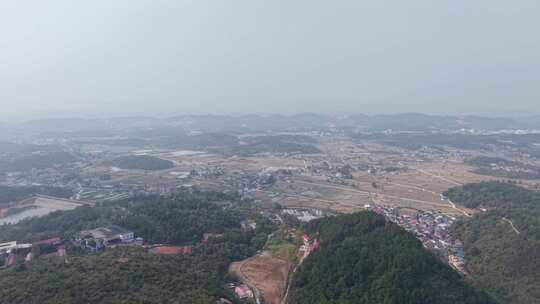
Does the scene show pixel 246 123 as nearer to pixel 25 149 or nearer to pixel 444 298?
pixel 25 149

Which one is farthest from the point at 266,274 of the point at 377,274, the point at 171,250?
the point at 171,250

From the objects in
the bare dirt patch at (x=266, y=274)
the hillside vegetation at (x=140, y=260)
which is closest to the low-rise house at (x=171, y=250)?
the hillside vegetation at (x=140, y=260)

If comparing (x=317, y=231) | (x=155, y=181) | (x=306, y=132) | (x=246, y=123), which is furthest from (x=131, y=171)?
(x=246, y=123)

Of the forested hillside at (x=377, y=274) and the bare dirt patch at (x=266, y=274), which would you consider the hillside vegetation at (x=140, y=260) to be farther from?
the forested hillside at (x=377, y=274)

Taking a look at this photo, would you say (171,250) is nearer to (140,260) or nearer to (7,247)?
(140,260)

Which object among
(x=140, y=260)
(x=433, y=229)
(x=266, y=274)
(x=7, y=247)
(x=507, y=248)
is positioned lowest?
(x=433, y=229)
